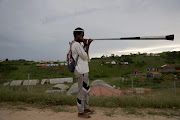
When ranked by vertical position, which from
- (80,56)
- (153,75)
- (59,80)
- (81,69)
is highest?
(80,56)

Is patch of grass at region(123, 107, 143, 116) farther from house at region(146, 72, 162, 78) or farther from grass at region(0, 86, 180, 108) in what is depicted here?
house at region(146, 72, 162, 78)

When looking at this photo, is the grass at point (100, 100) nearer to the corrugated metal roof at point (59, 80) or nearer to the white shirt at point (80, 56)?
the white shirt at point (80, 56)

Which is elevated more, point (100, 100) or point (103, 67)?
point (100, 100)

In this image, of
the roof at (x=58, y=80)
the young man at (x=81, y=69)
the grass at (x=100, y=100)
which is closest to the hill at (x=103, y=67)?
the roof at (x=58, y=80)

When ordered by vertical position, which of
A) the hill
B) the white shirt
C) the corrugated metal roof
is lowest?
the corrugated metal roof

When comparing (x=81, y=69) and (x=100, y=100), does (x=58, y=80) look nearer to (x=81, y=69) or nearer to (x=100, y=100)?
(x=100, y=100)

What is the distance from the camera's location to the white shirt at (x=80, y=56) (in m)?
3.32

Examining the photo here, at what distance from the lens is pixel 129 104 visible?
4340 mm

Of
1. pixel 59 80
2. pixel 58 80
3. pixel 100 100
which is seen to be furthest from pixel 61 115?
pixel 59 80

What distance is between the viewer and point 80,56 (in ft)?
10.9

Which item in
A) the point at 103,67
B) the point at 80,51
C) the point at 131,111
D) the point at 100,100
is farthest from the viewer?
the point at 103,67

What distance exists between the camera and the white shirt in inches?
131

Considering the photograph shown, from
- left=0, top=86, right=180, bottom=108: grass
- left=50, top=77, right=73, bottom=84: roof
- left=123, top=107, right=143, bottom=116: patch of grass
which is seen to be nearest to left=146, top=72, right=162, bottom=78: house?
left=50, top=77, right=73, bottom=84: roof

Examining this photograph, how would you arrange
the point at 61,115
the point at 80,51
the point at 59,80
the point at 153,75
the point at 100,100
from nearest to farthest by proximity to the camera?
the point at 80,51 < the point at 61,115 < the point at 100,100 < the point at 59,80 < the point at 153,75
